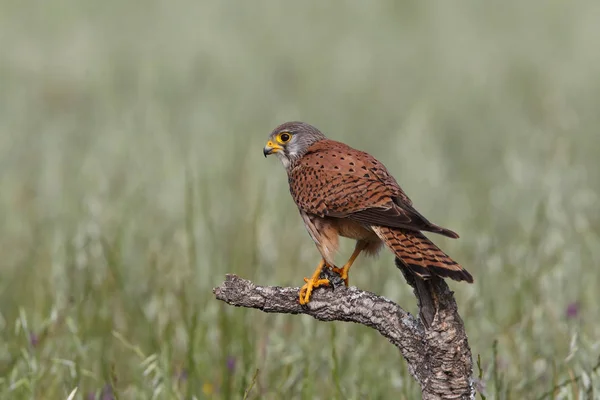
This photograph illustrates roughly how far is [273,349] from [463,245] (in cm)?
238

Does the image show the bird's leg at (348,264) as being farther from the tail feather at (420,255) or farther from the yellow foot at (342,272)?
the tail feather at (420,255)

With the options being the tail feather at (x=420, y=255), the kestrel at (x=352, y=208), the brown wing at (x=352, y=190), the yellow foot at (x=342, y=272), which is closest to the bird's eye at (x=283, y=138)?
the kestrel at (x=352, y=208)

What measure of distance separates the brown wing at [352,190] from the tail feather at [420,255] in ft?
0.13

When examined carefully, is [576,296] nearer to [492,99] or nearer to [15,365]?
[15,365]

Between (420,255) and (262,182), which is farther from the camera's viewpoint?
(262,182)

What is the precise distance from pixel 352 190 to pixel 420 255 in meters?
0.74

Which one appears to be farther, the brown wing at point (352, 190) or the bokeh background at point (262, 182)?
the bokeh background at point (262, 182)

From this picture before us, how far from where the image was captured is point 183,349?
532cm

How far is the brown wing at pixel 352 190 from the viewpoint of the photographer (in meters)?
3.41

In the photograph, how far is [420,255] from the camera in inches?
Result: 118

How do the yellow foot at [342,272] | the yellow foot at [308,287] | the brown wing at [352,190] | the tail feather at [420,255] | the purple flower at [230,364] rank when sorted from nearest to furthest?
1. the tail feather at [420,255]
2. the yellow foot at [308,287]
3. the brown wing at [352,190]
4. the yellow foot at [342,272]
5. the purple flower at [230,364]

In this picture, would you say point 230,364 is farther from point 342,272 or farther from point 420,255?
point 420,255

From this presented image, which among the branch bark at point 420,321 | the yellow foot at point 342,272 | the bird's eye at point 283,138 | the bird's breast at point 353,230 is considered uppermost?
the bird's eye at point 283,138

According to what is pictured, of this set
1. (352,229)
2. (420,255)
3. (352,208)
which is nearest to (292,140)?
(352,229)
